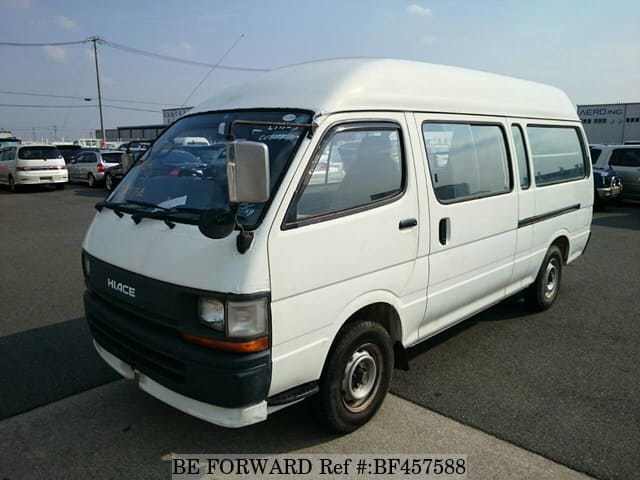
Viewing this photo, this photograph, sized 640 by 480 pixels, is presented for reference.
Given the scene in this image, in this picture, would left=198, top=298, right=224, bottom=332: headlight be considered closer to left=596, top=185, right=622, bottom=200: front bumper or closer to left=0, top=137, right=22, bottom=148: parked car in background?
left=596, top=185, right=622, bottom=200: front bumper

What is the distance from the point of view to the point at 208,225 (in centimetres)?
250

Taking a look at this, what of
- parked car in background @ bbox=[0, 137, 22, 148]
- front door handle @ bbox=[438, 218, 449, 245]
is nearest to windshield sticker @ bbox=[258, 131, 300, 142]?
front door handle @ bbox=[438, 218, 449, 245]

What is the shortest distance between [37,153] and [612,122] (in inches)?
1313

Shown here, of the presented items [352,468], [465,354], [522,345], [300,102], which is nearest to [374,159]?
[300,102]

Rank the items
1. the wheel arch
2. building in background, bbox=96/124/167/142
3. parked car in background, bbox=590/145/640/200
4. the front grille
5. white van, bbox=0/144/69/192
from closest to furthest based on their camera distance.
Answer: the front grille < the wheel arch < parked car in background, bbox=590/145/640/200 < white van, bbox=0/144/69/192 < building in background, bbox=96/124/167/142

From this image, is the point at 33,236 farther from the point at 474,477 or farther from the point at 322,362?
the point at 474,477

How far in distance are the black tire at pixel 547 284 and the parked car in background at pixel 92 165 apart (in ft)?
59.7

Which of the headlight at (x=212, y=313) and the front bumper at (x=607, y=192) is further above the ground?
the headlight at (x=212, y=313)

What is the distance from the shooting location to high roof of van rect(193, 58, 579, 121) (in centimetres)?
307

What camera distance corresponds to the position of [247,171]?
2303 mm

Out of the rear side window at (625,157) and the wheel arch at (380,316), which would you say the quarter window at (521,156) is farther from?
the rear side window at (625,157)

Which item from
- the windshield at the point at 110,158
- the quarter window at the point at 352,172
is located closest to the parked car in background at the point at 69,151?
the windshield at the point at 110,158

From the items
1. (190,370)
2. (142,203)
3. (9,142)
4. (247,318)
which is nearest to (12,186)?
(9,142)

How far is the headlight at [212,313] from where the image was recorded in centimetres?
254
